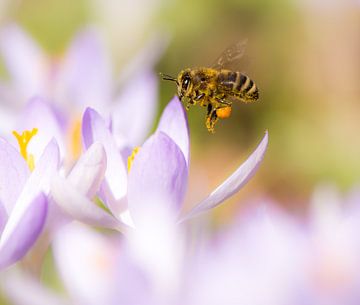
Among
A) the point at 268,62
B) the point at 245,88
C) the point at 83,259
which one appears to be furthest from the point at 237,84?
the point at 268,62

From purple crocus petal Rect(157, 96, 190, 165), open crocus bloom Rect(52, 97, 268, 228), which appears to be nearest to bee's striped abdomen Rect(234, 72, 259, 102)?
purple crocus petal Rect(157, 96, 190, 165)

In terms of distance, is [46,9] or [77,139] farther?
[46,9]

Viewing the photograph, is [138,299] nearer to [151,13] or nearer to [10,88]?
[10,88]

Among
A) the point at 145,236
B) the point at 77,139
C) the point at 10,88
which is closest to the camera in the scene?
the point at 145,236

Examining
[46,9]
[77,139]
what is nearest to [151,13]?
[46,9]

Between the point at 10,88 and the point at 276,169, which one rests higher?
the point at 276,169

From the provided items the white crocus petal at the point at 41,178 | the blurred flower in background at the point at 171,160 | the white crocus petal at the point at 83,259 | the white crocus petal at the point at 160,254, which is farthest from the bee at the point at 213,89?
the white crocus petal at the point at 160,254

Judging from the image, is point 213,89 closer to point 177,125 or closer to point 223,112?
point 223,112
